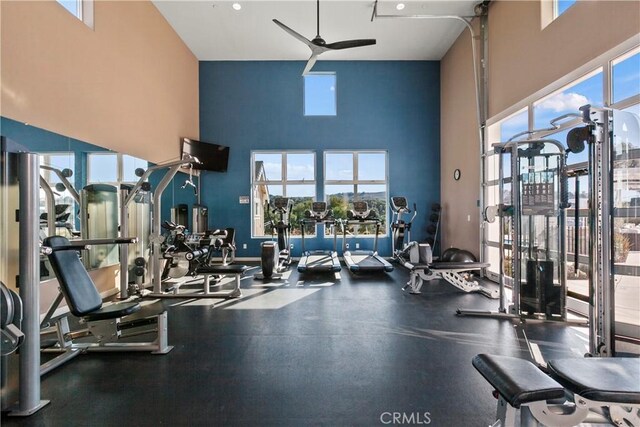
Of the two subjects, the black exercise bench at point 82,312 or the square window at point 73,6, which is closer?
the black exercise bench at point 82,312

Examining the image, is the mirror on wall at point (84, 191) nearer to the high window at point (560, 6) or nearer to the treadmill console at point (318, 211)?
the treadmill console at point (318, 211)

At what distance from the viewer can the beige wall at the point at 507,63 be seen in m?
3.40

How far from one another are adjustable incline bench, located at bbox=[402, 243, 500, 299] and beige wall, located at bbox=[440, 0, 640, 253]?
182 cm

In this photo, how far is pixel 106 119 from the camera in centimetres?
458

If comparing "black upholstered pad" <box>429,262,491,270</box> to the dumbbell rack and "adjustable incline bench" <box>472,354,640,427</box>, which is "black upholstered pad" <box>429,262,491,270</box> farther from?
the dumbbell rack

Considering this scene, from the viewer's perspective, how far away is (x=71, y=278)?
2.48m

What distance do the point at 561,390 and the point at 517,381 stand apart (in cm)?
14

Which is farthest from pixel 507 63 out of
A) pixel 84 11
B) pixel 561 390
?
pixel 84 11

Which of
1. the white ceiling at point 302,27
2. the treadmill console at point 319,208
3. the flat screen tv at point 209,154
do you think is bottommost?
the treadmill console at point 319,208

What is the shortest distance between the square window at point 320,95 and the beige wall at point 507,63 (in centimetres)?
272

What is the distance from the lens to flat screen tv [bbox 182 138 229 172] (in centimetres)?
745

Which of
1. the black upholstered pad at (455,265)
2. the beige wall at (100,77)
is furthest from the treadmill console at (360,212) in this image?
the beige wall at (100,77)

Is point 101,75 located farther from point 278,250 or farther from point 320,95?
point 320,95

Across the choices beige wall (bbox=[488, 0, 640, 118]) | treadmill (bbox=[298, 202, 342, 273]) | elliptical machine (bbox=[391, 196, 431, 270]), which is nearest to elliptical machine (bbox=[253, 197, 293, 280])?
treadmill (bbox=[298, 202, 342, 273])
